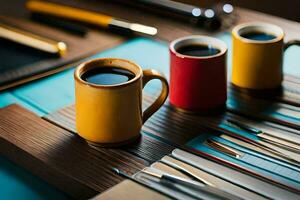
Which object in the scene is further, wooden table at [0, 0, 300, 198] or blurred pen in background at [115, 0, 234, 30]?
blurred pen in background at [115, 0, 234, 30]

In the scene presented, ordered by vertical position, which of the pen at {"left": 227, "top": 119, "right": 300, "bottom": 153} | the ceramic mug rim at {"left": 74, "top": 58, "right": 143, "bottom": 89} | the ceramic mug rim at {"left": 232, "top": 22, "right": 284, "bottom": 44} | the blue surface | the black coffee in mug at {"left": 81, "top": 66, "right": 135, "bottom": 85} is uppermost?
the ceramic mug rim at {"left": 232, "top": 22, "right": 284, "bottom": 44}

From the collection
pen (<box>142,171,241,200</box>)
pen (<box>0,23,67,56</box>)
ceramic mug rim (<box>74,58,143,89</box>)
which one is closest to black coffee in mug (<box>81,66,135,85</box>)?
ceramic mug rim (<box>74,58,143,89</box>)

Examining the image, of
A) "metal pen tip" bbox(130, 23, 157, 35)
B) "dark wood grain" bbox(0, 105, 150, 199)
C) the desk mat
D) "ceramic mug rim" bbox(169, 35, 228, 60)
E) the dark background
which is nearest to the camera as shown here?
the dark background

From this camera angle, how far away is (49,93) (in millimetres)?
722

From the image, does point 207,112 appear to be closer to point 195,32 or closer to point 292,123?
point 292,123

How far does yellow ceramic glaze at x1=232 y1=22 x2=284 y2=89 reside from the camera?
662mm

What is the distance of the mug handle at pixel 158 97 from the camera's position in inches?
23.7

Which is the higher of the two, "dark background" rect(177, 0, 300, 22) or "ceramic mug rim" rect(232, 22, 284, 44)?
"dark background" rect(177, 0, 300, 22)

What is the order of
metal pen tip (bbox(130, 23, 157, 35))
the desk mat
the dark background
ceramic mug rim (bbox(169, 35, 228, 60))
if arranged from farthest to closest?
metal pen tip (bbox(130, 23, 157, 35))
the desk mat
ceramic mug rim (bbox(169, 35, 228, 60))
the dark background

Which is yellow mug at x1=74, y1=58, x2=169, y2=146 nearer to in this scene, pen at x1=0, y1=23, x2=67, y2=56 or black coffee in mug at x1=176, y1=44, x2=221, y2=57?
black coffee in mug at x1=176, y1=44, x2=221, y2=57

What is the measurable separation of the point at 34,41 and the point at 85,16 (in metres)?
0.12

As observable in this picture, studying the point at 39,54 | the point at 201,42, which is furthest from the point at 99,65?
the point at 39,54

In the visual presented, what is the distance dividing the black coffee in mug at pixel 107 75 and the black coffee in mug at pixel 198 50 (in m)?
0.08

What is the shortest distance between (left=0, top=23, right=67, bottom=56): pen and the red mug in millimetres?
223
